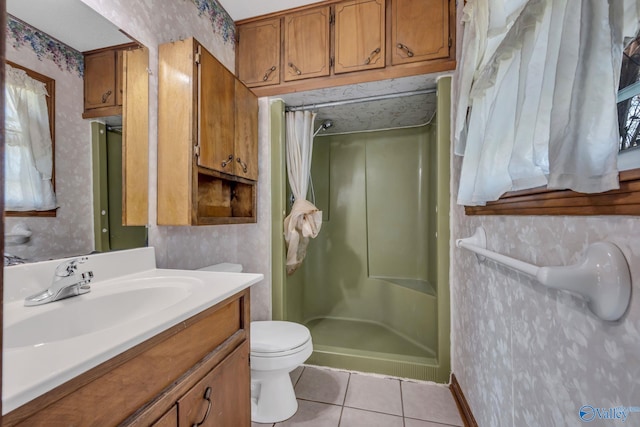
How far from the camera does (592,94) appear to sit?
0.43 m

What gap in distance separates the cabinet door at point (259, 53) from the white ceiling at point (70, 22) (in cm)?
83

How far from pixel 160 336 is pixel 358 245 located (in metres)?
2.04

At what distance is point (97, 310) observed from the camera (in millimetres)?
782

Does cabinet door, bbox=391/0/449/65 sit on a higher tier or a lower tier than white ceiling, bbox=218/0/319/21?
lower

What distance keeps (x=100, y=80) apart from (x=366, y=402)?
75.6 inches

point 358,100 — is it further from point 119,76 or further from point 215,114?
point 119,76

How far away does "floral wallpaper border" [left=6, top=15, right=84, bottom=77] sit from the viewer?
2.43 ft

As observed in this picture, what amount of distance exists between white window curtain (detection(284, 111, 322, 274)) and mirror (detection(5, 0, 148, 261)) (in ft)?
3.14

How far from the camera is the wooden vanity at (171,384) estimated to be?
42 cm

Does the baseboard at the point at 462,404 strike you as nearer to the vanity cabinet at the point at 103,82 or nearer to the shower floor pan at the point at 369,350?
the shower floor pan at the point at 369,350

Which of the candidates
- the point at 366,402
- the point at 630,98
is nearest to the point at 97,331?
the point at 630,98

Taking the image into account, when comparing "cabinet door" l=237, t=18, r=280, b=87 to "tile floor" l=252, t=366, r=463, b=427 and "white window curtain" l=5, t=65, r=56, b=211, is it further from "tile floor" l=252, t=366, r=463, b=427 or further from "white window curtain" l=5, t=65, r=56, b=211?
"tile floor" l=252, t=366, r=463, b=427

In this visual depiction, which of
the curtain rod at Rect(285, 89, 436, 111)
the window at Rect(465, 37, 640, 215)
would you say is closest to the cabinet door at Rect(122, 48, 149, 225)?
the curtain rod at Rect(285, 89, 436, 111)

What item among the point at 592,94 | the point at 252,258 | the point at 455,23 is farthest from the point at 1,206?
the point at 455,23
